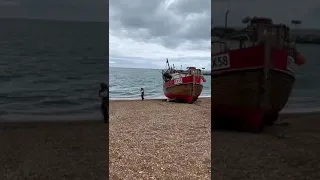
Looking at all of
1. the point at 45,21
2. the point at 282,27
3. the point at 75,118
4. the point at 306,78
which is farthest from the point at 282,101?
the point at 45,21

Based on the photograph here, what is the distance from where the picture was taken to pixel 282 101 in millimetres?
2371

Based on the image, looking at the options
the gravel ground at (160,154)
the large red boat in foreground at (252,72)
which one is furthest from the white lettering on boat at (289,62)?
the gravel ground at (160,154)

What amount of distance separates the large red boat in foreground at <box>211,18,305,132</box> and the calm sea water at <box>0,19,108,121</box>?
853mm

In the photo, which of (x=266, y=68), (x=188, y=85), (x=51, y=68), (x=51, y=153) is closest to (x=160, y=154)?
(x=51, y=153)

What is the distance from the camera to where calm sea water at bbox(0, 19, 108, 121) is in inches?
101

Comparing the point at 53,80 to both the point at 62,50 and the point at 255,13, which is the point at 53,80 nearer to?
the point at 62,50

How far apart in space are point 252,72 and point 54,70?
157cm

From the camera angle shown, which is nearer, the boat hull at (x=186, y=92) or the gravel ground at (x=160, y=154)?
the gravel ground at (x=160, y=154)

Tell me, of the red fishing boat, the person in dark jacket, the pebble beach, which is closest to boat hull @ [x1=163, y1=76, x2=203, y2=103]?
the red fishing boat

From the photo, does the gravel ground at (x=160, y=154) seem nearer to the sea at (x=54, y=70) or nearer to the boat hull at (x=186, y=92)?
the sea at (x=54, y=70)

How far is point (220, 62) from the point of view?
2.37 meters

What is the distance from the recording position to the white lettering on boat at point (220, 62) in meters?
2.34

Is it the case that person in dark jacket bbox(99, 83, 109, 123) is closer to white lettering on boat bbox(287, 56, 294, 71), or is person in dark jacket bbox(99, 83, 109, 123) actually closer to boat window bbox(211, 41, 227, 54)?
boat window bbox(211, 41, 227, 54)

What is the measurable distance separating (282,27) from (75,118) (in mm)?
1647
